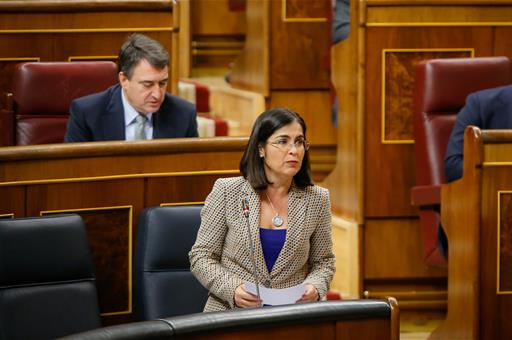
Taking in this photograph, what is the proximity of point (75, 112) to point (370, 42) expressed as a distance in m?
0.58

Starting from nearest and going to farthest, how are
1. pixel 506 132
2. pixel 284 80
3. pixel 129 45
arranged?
pixel 506 132 → pixel 129 45 → pixel 284 80

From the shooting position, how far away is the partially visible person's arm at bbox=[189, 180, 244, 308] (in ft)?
4.29

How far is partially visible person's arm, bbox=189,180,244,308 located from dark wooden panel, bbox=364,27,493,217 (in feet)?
2.64

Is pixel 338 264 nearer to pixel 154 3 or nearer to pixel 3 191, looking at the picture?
pixel 154 3

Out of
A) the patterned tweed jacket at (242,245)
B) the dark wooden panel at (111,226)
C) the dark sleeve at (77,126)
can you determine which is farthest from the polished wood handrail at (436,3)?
the patterned tweed jacket at (242,245)

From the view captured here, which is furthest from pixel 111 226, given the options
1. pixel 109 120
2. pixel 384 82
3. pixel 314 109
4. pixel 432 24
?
pixel 314 109

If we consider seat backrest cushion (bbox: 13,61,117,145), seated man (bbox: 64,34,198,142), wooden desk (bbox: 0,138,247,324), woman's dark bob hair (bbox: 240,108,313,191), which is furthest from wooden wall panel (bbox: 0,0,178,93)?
woman's dark bob hair (bbox: 240,108,313,191)

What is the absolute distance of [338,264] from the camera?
85.0 inches

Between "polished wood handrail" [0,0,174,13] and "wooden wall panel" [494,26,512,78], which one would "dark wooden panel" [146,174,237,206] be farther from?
"wooden wall panel" [494,26,512,78]

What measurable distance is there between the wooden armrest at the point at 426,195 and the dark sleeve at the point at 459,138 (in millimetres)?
26

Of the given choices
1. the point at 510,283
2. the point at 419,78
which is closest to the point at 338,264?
the point at 419,78

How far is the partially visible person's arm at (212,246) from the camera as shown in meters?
1.31

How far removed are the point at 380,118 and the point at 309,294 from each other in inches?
33.8

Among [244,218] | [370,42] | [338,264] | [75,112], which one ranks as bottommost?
[338,264]
